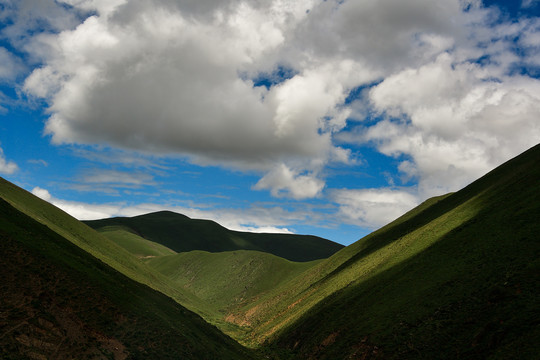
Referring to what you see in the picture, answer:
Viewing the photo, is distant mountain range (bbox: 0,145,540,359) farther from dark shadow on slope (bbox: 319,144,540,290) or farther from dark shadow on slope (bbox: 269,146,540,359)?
dark shadow on slope (bbox: 319,144,540,290)

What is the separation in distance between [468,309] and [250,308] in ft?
313

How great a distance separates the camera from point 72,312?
33.1 metres

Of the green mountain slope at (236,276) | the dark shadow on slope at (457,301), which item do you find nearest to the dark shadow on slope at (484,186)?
the dark shadow on slope at (457,301)

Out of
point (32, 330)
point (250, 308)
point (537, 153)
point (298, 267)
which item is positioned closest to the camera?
point (32, 330)

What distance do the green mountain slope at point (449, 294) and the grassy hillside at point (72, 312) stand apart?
17547mm

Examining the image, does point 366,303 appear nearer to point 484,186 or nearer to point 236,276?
point 484,186

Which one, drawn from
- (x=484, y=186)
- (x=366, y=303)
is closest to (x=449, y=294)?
(x=366, y=303)

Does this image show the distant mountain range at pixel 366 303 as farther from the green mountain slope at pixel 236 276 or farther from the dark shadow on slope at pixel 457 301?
the green mountain slope at pixel 236 276

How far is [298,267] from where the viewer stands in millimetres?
159625

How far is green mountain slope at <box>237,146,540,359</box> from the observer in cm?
3003

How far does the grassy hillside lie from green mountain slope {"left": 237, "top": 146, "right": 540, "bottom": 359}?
1755 centimetres

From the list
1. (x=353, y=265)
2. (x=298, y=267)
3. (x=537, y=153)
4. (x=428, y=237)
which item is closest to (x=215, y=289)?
(x=298, y=267)

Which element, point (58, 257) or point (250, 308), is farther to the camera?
point (250, 308)

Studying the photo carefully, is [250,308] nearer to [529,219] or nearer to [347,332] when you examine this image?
[347,332]
